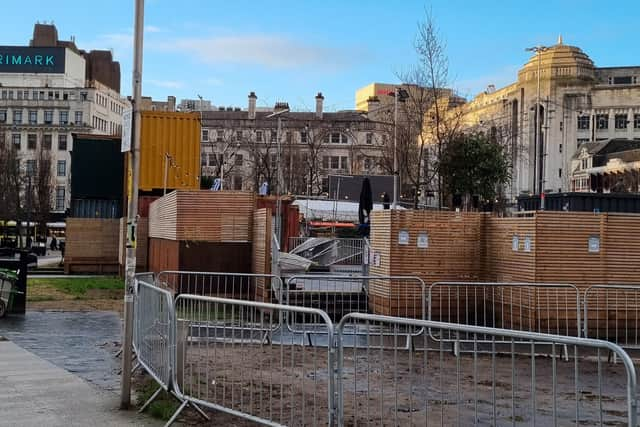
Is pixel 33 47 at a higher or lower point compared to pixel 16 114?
higher

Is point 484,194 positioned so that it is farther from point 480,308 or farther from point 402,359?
point 402,359

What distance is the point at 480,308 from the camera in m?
14.2

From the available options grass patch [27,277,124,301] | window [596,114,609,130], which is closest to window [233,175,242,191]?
window [596,114,609,130]

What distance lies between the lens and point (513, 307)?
14.0 metres

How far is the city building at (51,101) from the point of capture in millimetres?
115750

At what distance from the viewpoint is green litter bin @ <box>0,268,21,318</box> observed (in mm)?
15977

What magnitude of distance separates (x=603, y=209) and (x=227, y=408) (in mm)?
16369

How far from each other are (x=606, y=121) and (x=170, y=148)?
300ft

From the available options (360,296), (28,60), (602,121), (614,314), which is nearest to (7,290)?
(360,296)

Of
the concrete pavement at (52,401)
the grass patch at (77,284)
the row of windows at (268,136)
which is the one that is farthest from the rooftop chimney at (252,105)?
the concrete pavement at (52,401)

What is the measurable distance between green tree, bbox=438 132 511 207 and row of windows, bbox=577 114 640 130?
266 ft

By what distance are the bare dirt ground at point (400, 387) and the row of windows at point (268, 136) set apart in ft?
215

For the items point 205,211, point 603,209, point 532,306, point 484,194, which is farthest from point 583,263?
point 484,194

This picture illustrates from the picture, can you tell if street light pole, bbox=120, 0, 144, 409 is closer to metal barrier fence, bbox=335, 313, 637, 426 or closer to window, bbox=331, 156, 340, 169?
metal barrier fence, bbox=335, 313, 637, 426
